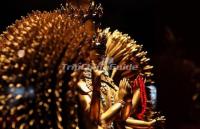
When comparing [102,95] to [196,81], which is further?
[196,81]

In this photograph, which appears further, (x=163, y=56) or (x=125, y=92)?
(x=163, y=56)

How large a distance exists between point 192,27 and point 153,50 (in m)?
0.43

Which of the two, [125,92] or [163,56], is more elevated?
[163,56]

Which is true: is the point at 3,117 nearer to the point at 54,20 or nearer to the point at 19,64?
the point at 19,64

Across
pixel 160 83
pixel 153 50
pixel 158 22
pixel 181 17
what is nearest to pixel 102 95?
pixel 160 83

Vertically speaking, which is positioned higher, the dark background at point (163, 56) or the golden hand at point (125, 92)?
the dark background at point (163, 56)

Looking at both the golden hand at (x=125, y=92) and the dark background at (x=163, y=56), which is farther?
the dark background at (x=163, y=56)

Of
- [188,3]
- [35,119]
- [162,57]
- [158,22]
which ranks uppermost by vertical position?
[188,3]

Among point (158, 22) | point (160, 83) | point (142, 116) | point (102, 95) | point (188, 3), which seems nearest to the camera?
point (102, 95)

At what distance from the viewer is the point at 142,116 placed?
0.94 metres

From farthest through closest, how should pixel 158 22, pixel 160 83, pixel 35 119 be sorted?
pixel 158 22 → pixel 160 83 → pixel 35 119

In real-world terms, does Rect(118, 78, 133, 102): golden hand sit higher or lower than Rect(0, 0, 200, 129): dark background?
lower

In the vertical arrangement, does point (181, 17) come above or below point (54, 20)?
above

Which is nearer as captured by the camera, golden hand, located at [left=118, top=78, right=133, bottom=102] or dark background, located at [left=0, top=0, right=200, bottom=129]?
golden hand, located at [left=118, top=78, right=133, bottom=102]
